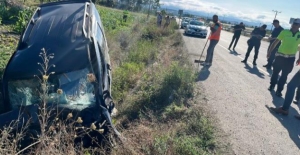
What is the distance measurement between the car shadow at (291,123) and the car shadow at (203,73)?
2.18 meters

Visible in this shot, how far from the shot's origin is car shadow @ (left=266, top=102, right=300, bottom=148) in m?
4.71

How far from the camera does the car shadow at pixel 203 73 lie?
7752mm

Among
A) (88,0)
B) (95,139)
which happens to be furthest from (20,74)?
(88,0)

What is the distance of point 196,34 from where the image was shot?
2294 cm

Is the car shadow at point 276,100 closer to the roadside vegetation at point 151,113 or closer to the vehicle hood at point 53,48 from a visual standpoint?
the roadside vegetation at point 151,113

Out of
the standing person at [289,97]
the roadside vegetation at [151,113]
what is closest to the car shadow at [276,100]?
the standing person at [289,97]

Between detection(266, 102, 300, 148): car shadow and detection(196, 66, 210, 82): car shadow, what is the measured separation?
2183mm

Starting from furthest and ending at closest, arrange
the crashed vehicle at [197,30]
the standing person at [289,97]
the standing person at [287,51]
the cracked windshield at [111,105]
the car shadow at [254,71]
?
the crashed vehicle at [197,30] < the car shadow at [254,71] < the standing person at [287,51] < the standing person at [289,97] < the cracked windshield at [111,105]

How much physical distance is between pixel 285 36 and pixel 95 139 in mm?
5507

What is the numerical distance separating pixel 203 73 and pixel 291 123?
3445 millimetres

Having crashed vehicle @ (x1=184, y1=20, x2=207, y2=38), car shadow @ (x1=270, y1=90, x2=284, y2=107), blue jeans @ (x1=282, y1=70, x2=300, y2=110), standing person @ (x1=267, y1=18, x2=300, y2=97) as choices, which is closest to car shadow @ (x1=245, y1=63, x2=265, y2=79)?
car shadow @ (x1=270, y1=90, x2=284, y2=107)

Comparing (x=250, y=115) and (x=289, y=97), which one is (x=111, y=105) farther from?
(x=289, y=97)

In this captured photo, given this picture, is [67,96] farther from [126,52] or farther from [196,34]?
[196,34]

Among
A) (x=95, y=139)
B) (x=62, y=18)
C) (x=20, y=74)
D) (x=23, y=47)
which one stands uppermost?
(x=62, y=18)
